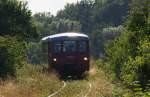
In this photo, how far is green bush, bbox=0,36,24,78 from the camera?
27.9 m

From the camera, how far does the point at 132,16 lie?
2338 cm

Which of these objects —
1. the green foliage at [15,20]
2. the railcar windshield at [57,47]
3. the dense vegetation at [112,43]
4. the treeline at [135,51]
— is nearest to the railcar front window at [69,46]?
the railcar windshield at [57,47]

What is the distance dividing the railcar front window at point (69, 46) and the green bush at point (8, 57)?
13.1 feet

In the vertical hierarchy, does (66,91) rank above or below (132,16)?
below

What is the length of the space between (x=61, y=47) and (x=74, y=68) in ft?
5.23

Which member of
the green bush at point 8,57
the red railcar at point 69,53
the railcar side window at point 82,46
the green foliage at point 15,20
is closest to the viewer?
the green bush at point 8,57

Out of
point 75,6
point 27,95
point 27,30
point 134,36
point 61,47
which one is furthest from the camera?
point 75,6

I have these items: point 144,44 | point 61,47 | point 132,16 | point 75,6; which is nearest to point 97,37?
point 75,6

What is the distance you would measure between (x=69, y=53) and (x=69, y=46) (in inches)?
21.4

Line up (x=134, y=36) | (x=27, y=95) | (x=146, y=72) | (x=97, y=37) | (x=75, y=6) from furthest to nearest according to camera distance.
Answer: (x=75, y=6), (x=97, y=37), (x=134, y=36), (x=27, y=95), (x=146, y=72)

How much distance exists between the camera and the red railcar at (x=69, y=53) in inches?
1304

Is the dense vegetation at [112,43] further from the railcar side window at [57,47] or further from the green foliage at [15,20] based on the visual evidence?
the railcar side window at [57,47]

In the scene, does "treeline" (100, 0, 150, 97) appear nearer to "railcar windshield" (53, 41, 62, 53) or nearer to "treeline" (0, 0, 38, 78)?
"railcar windshield" (53, 41, 62, 53)

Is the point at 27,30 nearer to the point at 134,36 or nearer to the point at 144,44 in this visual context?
the point at 134,36
